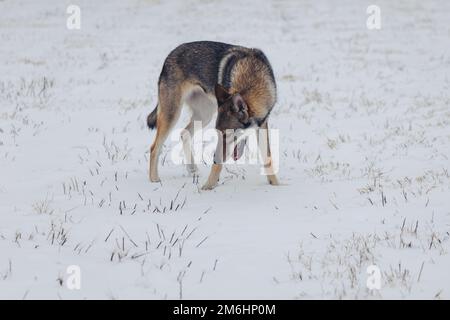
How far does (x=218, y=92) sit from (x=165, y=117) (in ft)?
4.53

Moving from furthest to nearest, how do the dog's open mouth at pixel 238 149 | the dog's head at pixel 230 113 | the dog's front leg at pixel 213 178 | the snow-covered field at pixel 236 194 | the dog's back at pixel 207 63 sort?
the dog's back at pixel 207 63, the dog's front leg at pixel 213 178, the dog's open mouth at pixel 238 149, the dog's head at pixel 230 113, the snow-covered field at pixel 236 194

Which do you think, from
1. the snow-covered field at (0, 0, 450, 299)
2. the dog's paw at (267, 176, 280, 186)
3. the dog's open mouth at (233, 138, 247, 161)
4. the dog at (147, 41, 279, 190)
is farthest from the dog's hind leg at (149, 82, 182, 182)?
the dog's paw at (267, 176, 280, 186)

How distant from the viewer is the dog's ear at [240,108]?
639cm

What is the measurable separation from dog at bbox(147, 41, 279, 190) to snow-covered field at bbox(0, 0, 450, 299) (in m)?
0.49

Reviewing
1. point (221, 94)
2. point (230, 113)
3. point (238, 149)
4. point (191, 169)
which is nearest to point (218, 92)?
point (221, 94)

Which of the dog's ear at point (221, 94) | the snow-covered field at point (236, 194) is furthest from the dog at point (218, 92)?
the snow-covered field at point (236, 194)

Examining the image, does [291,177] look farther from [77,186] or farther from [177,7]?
[177,7]

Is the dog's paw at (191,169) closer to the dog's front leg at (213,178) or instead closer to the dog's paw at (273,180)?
the dog's front leg at (213,178)

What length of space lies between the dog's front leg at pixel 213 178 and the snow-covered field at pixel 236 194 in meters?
0.16

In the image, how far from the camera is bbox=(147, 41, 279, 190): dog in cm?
661

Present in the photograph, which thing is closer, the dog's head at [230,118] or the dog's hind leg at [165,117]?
the dog's head at [230,118]

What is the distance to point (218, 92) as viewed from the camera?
21.2 ft

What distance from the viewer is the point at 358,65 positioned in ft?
56.5

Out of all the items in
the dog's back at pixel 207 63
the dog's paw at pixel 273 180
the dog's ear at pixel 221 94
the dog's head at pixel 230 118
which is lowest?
the dog's paw at pixel 273 180
